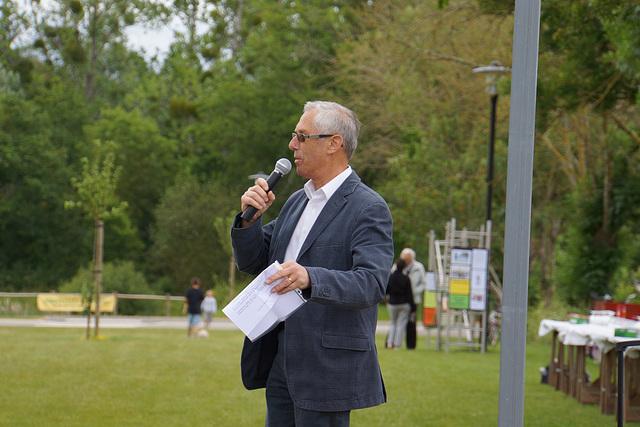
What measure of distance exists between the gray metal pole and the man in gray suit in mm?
495

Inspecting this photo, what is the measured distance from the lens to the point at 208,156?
52.0 m

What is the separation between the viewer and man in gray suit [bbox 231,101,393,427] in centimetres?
318

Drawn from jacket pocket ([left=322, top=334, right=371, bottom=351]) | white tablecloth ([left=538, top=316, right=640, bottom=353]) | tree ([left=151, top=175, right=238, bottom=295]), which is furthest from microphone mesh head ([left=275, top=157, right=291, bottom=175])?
tree ([left=151, top=175, right=238, bottom=295])

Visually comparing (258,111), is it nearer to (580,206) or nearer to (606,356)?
(580,206)

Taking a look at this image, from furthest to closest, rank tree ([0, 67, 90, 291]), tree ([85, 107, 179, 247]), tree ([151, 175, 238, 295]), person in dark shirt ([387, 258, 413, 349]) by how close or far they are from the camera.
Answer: tree ([85, 107, 179, 247]) < tree ([151, 175, 238, 295]) < tree ([0, 67, 90, 291]) < person in dark shirt ([387, 258, 413, 349])

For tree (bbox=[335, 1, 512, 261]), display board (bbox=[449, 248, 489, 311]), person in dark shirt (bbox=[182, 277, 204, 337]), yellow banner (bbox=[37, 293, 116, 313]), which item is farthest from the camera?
yellow banner (bbox=[37, 293, 116, 313])

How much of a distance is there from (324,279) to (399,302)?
13.9 m

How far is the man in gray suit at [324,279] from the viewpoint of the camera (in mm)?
3182

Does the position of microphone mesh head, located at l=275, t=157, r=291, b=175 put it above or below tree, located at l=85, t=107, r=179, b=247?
below

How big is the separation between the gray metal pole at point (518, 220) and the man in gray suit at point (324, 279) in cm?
49

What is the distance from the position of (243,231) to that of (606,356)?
249 inches

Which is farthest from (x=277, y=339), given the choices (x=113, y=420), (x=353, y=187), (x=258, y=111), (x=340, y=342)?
(x=258, y=111)

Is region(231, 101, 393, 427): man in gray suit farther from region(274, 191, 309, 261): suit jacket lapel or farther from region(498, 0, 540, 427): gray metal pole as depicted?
region(498, 0, 540, 427): gray metal pole

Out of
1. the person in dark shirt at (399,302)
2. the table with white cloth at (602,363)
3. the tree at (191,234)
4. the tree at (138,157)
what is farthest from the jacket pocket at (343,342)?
the tree at (138,157)
